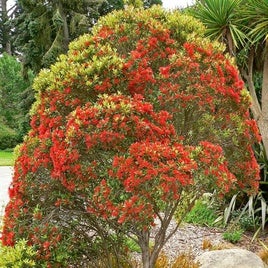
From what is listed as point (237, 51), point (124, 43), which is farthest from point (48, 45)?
point (124, 43)

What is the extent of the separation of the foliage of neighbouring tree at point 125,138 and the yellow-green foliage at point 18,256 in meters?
0.12

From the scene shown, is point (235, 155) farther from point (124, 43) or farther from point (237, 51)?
point (237, 51)

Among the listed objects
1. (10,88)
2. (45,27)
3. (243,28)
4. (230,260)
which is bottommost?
(230,260)

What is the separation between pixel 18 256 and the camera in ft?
13.9

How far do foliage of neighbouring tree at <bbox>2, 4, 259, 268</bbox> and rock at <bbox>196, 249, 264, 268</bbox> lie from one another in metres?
1.03

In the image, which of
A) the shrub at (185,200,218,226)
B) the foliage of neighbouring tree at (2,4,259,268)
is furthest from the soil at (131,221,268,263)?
the foliage of neighbouring tree at (2,4,259,268)

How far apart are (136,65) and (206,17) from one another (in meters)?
4.67

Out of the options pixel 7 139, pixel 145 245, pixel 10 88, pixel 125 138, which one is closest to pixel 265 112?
pixel 145 245

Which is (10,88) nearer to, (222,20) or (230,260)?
(222,20)

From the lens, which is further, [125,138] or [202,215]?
[202,215]

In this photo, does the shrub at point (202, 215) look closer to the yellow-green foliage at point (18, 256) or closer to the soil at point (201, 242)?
the soil at point (201, 242)

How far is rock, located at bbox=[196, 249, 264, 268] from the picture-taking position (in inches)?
222

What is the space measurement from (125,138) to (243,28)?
579cm

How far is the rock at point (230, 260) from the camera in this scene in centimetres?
563
